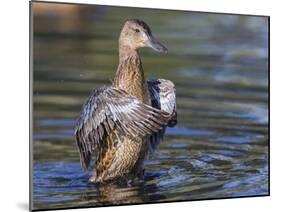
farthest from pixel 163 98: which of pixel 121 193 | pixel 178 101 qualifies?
pixel 121 193

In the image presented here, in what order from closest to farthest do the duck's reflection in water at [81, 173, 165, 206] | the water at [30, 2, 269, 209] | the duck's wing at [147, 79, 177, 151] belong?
the water at [30, 2, 269, 209]
the duck's reflection in water at [81, 173, 165, 206]
the duck's wing at [147, 79, 177, 151]

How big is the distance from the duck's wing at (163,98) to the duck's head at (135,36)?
224mm

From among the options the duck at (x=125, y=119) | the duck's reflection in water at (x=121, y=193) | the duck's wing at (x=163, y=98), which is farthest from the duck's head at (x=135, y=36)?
the duck's reflection in water at (x=121, y=193)

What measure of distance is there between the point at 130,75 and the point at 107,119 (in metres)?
0.29

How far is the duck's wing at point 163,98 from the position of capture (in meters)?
4.73

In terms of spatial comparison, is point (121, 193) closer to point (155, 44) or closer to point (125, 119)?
point (125, 119)

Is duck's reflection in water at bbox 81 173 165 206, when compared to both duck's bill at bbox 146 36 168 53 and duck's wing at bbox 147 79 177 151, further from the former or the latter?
duck's bill at bbox 146 36 168 53

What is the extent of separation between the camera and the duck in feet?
14.9

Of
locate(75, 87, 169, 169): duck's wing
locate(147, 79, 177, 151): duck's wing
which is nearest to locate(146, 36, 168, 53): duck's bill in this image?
locate(147, 79, 177, 151): duck's wing

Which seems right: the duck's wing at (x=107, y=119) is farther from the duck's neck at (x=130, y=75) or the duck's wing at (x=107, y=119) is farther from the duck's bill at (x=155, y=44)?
the duck's bill at (x=155, y=44)

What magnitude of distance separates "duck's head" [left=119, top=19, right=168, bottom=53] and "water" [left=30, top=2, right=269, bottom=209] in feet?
0.13

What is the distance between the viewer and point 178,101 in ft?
15.8

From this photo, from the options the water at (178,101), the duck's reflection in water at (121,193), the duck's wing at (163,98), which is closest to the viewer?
the water at (178,101)

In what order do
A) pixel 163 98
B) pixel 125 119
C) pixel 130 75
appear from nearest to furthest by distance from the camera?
pixel 125 119 → pixel 130 75 → pixel 163 98
